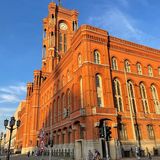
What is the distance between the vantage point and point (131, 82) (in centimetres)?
3466

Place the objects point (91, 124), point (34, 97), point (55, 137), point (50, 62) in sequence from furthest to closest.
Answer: point (50, 62)
point (34, 97)
point (55, 137)
point (91, 124)

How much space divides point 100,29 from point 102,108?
46.4ft

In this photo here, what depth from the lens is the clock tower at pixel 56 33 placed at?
68106 millimetres

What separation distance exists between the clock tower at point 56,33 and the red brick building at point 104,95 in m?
22.4

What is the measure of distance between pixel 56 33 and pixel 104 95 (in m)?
50.3

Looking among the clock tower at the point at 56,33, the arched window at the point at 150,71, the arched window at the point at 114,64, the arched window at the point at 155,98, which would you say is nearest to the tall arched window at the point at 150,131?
the arched window at the point at 155,98

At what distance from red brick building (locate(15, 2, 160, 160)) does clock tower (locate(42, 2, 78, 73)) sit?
73.4 feet

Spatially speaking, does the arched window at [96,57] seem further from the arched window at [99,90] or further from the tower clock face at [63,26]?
the tower clock face at [63,26]

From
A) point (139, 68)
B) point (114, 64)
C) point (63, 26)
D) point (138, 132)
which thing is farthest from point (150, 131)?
point (63, 26)

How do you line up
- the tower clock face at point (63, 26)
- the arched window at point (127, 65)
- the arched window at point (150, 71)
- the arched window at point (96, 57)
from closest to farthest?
the arched window at point (96, 57) < the arched window at point (127, 65) < the arched window at point (150, 71) < the tower clock face at point (63, 26)

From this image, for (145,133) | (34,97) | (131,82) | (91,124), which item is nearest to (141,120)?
(145,133)

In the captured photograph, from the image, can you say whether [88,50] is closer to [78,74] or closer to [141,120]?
[78,74]

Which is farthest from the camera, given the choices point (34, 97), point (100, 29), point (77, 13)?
point (77, 13)

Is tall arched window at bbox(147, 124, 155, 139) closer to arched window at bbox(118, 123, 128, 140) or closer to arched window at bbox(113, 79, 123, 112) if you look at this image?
arched window at bbox(118, 123, 128, 140)
